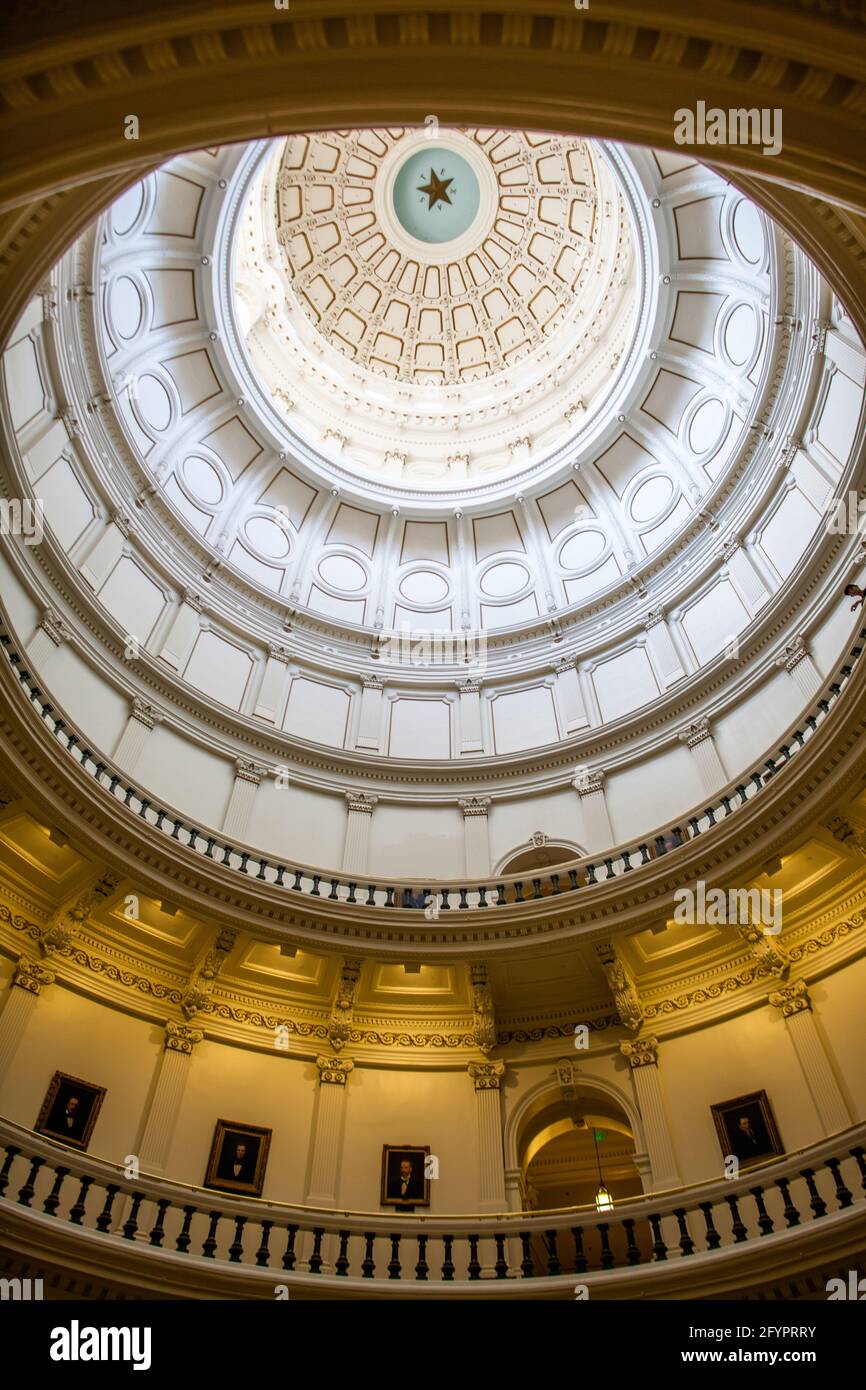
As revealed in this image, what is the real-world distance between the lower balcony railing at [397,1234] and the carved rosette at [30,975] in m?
2.25

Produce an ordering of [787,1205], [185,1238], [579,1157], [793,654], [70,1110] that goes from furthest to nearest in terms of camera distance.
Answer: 1. [579,1157]
2. [793,654]
3. [70,1110]
4. [185,1238]
5. [787,1205]

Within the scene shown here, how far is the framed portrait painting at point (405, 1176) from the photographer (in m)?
12.5

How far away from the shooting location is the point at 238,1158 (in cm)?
1237

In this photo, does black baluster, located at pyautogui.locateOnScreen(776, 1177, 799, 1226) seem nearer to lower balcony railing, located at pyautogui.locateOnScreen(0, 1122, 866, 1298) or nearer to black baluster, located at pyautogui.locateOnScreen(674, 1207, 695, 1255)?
lower balcony railing, located at pyautogui.locateOnScreen(0, 1122, 866, 1298)

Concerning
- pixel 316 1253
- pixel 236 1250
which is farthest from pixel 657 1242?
pixel 236 1250

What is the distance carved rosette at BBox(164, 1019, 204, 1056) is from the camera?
507 inches

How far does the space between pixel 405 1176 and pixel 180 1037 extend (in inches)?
151

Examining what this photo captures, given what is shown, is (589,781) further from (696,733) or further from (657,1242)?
(657,1242)

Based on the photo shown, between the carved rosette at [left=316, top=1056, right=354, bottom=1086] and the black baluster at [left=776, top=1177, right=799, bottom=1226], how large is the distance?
6.40 m

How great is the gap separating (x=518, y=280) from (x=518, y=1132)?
22687 mm

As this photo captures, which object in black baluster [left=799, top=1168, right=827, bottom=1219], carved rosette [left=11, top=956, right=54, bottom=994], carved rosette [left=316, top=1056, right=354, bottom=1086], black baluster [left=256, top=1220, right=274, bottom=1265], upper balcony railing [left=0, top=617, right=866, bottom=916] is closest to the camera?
black baluster [left=799, top=1168, right=827, bottom=1219]

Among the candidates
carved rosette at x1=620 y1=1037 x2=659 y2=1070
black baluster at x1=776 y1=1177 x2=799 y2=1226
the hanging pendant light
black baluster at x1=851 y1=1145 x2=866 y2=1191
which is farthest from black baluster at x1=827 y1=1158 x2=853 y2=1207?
carved rosette at x1=620 y1=1037 x2=659 y2=1070

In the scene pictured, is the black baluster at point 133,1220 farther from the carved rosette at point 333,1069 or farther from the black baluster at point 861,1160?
the black baluster at point 861,1160
